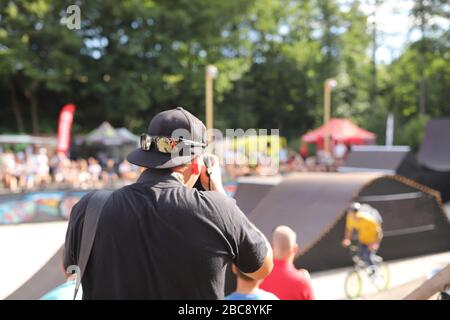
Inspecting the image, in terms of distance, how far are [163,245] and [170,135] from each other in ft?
1.20

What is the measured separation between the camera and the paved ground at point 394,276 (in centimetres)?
672

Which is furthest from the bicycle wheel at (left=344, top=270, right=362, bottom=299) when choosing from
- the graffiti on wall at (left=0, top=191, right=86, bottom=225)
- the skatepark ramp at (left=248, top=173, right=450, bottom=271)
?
the graffiti on wall at (left=0, top=191, right=86, bottom=225)

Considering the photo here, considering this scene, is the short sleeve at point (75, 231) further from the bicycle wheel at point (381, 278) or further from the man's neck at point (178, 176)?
the bicycle wheel at point (381, 278)

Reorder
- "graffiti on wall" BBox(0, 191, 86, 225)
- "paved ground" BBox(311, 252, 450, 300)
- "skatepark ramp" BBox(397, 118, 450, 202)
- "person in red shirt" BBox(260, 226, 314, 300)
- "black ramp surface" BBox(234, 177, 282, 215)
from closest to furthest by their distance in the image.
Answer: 1. "person in red shirt" BBox(260, 226, 314, 300)
2. "paved ground" BBox(311, 252, 450, 300)
3. "black ramp surface" BBox(234, 177, 282, 215)
4. "graffiti on wall" BBox(0, 191, 86, 225)
5. "skatepark ramp" BBox(397, 118, 450, 202)

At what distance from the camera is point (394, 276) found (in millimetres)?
7773

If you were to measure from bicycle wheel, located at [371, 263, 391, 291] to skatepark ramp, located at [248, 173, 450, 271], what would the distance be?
44.5 inches

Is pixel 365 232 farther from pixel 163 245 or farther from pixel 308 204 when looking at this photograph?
pixel 163 245

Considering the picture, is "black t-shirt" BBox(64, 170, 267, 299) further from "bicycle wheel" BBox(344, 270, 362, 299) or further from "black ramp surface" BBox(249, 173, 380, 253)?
"black ramp surface" BBox(249, 173, 380, 253)

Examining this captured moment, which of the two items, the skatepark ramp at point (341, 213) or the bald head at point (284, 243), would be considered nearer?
the bald head at point (284, 243)

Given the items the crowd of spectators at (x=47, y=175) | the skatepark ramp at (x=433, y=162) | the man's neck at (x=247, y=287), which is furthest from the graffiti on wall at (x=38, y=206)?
the man's neck at (x=247, y=287)

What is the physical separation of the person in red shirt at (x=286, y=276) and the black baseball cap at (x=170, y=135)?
171cm

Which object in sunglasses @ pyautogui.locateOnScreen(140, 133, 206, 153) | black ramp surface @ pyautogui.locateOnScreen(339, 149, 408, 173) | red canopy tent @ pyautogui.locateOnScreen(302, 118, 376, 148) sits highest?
red canopy tent @ pyautogui.locateOnScreen(302, 118, 376, 148)

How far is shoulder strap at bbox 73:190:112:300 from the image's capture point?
1.49 metres

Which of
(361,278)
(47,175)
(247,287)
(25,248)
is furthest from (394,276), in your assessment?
(47,175)
